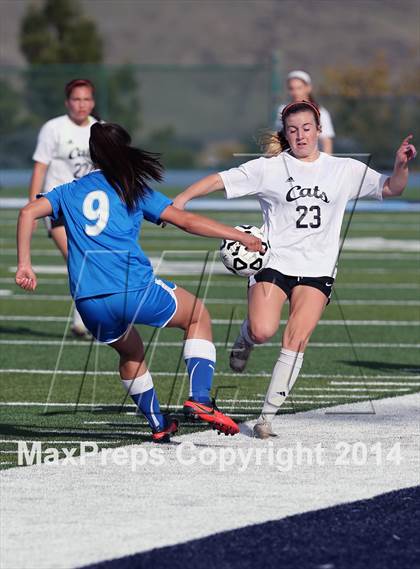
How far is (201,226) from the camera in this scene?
309 inches

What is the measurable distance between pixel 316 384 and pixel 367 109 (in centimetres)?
2586

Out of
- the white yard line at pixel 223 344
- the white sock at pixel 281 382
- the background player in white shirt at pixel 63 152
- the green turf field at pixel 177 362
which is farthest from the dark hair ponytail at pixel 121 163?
the background player in white shirt at pixel 63 152

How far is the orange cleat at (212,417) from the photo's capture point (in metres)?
7.94

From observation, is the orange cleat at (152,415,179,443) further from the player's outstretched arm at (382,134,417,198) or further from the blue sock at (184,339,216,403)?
the player's outstretched arm at (382,134,417,198)

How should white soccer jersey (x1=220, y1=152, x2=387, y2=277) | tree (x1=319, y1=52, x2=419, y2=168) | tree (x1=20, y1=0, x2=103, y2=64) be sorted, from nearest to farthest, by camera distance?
white soccer jersey (x1=220, y1=152, x2=387, y2=277), tree (x1=319, y1=52, x2=419, y2=168), tree (x1=20, y1=0, x2=103, y2=64)

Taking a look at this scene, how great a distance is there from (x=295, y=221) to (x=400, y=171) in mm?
650

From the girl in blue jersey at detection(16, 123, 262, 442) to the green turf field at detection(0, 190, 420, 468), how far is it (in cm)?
62

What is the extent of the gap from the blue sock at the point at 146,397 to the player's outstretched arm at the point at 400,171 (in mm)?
1793

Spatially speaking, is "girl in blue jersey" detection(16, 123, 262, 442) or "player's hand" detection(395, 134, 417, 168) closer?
"girl in blue jersey" detection(16, 123, 262, 442)

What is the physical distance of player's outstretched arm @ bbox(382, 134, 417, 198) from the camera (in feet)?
28.0

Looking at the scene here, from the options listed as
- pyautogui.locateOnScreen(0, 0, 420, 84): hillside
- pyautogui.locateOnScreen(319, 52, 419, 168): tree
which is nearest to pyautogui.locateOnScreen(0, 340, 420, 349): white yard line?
pyautogui.locateOnScreen(319, 52, 419, 168): tree

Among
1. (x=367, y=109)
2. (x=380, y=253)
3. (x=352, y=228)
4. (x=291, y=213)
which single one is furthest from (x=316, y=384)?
(x=367, y=109)

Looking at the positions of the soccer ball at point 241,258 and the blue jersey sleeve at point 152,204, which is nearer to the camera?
the blue jersey sleeve at point 152,204

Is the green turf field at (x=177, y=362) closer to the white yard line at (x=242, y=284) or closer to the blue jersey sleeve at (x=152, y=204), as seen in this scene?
the white yard line at (x=242, y=284)
